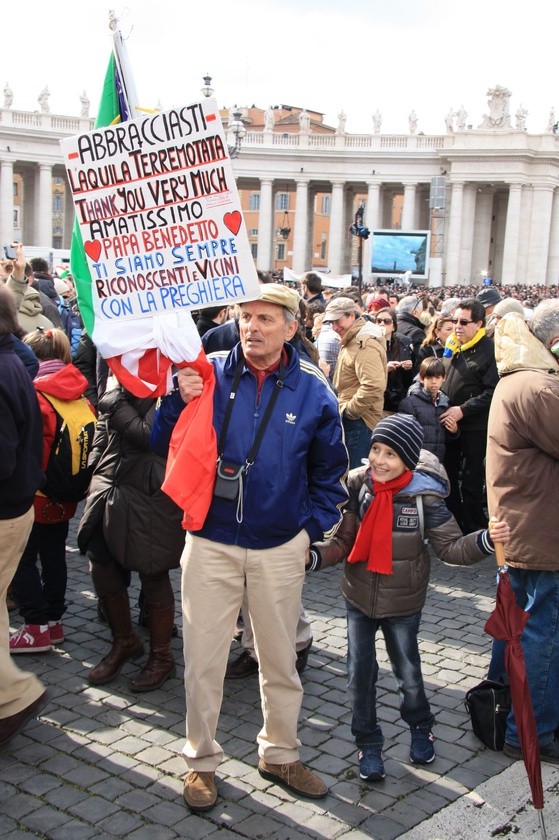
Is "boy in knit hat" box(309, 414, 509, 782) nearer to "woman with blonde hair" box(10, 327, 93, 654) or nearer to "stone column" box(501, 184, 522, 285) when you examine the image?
"woman with blonde hair" box(10, 327, 93, 654)

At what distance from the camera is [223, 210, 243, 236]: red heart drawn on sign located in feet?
13.0

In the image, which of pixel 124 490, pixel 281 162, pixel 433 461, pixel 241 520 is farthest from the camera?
pixel 281 162

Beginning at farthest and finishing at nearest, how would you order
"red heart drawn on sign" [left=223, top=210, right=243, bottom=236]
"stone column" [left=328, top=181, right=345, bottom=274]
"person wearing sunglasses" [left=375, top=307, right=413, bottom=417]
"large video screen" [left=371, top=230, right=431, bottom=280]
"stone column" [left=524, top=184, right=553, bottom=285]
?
"stone column" [left=328, top=181, right=345, bottom=274] → "stone column" [left=524, top=184, right=553, bottom=285] → "large video screen" [left=371, top=230, right=431, bottom=280] → "person wearing sunglasses" [left=375, top=307, right=413, bottom=417] → "red heart drawn on sign" [left=223, top=210, right=243, bottom=236]

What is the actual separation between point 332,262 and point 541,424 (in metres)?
59.2

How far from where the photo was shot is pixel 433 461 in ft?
15.0

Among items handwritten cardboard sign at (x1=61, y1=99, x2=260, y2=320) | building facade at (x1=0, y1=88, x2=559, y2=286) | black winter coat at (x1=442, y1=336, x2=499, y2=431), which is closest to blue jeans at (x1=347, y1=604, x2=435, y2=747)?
handwritten cardboard sign at (x1=61, y1=99, x2=260, y2=320)

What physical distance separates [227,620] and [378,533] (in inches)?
30.5

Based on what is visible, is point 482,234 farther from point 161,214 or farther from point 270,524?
point 270,524

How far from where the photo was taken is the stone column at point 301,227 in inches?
2443

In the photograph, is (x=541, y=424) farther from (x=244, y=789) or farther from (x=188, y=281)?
(x=244, y=789)

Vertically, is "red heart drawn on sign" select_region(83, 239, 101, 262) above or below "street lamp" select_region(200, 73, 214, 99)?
below

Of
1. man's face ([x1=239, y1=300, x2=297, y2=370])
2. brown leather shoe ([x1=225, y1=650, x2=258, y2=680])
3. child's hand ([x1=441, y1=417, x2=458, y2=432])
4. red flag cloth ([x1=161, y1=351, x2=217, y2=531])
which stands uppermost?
man's face ([x1=239, y1=300, x2=297, y2=370])

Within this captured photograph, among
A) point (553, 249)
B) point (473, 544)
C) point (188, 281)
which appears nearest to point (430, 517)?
point (473, 544)

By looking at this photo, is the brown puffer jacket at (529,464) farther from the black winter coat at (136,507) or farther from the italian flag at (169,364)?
the black winter coat at (136,507)
